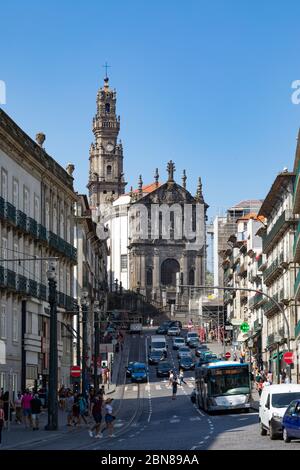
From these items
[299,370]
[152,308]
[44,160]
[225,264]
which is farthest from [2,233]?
[152,308]

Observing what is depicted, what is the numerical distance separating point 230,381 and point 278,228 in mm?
32282

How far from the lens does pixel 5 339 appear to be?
58906mm

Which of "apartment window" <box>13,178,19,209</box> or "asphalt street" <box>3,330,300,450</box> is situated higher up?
"apartment window" <box>13,178,19,209</box>

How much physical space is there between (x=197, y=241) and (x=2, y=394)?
468 ft

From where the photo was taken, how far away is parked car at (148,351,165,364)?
4505 inches

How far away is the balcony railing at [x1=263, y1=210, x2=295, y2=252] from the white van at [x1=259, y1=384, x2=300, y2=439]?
45.7 meters

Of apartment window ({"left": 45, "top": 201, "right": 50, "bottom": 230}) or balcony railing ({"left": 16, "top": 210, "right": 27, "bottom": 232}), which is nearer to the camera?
balcony railing ({"left": 16, "top": 210, "right": 27, "bottom": 232})

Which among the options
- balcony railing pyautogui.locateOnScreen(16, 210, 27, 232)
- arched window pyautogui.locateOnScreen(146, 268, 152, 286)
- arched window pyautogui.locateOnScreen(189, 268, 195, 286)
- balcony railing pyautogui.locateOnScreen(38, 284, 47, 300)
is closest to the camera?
balcony railing pyautogui.locateOnScreen(16, 210, 27, 232)

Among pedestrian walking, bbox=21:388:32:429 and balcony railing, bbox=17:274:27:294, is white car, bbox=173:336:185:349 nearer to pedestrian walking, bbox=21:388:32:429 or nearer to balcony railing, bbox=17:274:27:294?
balcony railing, bbox=17:274:27:294

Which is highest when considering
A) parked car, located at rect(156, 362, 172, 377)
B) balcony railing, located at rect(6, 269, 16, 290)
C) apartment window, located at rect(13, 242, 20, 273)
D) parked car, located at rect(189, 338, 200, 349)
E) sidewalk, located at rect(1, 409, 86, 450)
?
apartment window, located at rect(13, 242, 20, 273)

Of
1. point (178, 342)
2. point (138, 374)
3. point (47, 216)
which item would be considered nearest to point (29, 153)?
point (47, 216)

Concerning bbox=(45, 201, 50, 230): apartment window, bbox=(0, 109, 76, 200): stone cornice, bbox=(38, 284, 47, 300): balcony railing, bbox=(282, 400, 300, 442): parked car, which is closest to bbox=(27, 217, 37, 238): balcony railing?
bbox=(38, 284, 47, 300): balcony railing

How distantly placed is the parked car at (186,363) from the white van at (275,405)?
6537 cm
